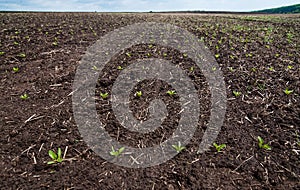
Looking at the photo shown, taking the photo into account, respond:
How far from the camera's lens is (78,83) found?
3646 millimetres

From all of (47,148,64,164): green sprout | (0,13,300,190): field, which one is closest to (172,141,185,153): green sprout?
(0,13,300,190): field

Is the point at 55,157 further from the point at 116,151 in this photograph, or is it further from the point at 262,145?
the point at 262,145

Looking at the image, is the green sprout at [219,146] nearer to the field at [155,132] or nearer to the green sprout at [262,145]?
the field at [155,132]

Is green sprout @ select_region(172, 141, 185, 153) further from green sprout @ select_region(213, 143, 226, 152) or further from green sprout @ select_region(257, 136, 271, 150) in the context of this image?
green sprout @ select_region(257, 136, 271, 150)

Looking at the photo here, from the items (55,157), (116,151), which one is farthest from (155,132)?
(55,157)

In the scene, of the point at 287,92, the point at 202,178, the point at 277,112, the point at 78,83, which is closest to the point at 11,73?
the point at 78,83

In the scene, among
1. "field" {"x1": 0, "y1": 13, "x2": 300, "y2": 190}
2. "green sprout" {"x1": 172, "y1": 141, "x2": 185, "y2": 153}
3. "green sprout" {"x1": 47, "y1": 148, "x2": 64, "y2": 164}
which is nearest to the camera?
"field" {"x1": 0, "y1": 13, "x2": 300, "y2": 190}

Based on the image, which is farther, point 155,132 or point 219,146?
point 155,132

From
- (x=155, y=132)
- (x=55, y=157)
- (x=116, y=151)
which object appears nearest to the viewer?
(x=55, y=157)

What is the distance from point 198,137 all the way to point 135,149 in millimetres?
777

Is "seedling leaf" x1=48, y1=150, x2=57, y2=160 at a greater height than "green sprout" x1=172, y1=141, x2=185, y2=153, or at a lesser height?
lesser

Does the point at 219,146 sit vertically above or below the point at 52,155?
above

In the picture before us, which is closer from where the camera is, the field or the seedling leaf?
the field

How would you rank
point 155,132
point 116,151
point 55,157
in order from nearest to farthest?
point 55,157
point 116,151
point 155,132
